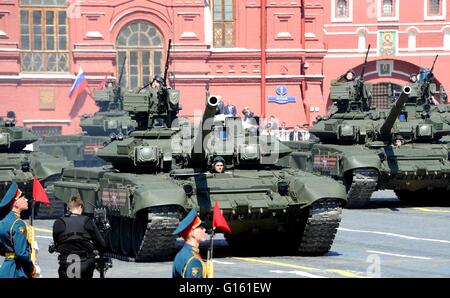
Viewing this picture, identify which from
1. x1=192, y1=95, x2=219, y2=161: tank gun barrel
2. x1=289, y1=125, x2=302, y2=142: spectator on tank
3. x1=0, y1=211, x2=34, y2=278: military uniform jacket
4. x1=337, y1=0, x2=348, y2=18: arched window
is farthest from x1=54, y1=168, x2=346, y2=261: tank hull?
x1=337, y1=0, x2=348, y2=18: arched window

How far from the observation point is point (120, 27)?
198 feet

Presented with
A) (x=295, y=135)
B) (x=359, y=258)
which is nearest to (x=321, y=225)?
(x=359, y=258)

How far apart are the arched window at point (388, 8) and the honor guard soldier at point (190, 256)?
57.1m

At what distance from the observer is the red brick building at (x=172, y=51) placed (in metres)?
59.6

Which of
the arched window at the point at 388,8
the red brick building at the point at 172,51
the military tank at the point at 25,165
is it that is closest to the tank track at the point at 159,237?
the military tank at the point at 25,165

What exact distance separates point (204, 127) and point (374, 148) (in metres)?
12.0

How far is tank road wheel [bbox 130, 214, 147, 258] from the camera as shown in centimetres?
2198

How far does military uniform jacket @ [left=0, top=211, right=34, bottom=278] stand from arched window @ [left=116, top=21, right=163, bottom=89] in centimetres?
4617

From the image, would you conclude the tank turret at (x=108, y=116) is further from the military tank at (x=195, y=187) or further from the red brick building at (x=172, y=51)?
the military tank at (x=195, y=187)

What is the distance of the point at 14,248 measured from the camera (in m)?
14.2

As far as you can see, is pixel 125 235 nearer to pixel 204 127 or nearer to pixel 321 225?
pixel 204 127
